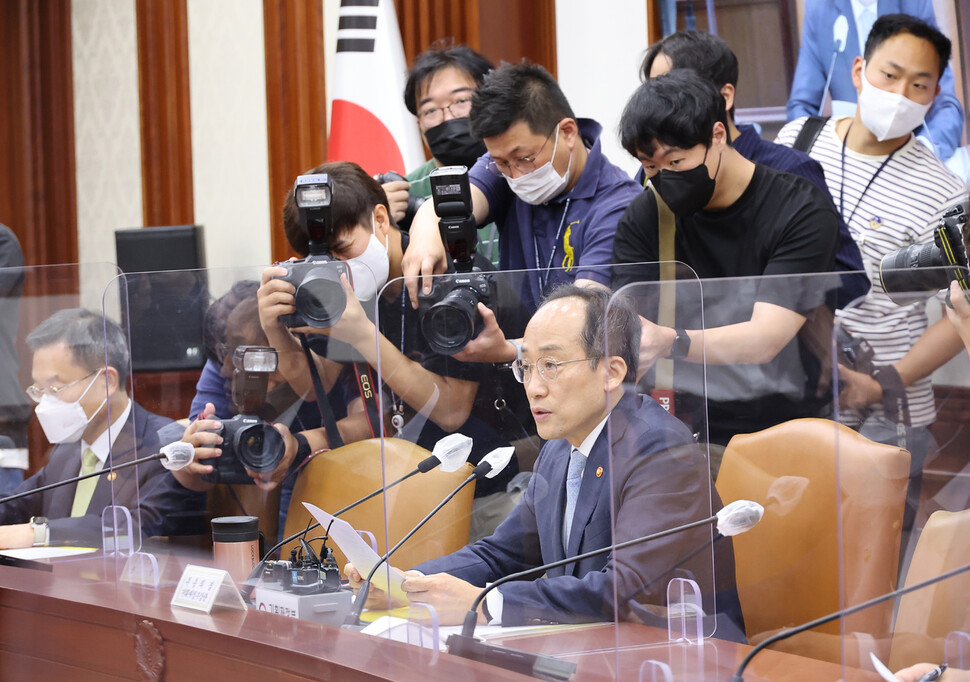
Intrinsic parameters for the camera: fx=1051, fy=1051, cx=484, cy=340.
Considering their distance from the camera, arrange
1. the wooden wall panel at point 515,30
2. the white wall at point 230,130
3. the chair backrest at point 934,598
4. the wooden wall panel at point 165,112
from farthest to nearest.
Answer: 1. the wooden wall panel at point 165,112
2. the white wall at point 230,130
3. the wooden wall panel at point 515,30
4. the chair backrest at point 934,598

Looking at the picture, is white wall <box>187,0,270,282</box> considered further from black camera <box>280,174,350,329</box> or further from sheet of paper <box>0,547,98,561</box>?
black camera <box>280,174,350,329</box>

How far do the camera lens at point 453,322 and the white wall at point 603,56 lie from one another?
6.84 feet

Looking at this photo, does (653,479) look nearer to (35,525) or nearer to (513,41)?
(35,525)

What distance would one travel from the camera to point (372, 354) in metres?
1.62

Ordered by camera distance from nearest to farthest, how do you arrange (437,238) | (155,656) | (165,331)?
(155,656) → (165,331) → (437,238)

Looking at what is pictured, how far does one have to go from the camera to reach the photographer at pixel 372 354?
1.51 meters

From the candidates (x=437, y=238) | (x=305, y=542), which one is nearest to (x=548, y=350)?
(x=305, y=542)

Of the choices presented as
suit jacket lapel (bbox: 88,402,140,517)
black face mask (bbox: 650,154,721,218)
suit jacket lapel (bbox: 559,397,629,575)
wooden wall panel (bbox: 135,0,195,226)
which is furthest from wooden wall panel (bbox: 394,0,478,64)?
suit jacket lapel (bbox: 559,397,629,575)

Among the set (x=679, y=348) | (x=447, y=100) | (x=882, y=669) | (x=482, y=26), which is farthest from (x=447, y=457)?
(x=482, y=26)

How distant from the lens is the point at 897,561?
1.13 meters

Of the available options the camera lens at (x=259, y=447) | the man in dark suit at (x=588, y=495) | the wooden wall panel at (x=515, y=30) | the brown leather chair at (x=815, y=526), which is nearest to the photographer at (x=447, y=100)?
the camera lens at (x=259, y=447)

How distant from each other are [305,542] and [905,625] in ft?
3.15

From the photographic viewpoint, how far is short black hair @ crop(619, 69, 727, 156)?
1901 mm

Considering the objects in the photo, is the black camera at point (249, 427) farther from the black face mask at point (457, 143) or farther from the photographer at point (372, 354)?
the black face mask at point (457, 143)
